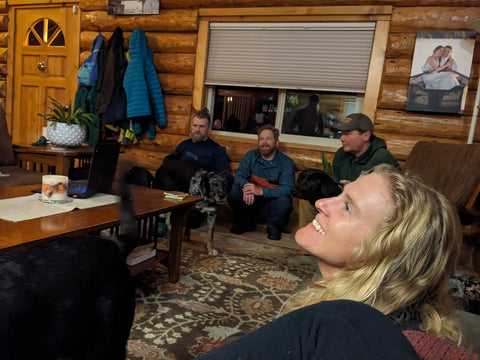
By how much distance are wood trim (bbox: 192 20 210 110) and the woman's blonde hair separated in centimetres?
336

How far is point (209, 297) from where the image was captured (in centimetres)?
208

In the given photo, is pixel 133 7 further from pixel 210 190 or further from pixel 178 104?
pixel 210 190

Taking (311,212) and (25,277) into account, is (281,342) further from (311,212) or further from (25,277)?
(311,212)

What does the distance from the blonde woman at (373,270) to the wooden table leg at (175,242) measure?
56.1 inches

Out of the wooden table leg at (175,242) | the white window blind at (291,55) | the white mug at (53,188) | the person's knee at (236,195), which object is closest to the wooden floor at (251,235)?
the person's knee at (236,195)

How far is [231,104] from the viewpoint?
12.9 ft

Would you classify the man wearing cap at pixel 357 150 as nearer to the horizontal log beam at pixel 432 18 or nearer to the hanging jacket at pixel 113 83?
the horizontal log beam at pixel 432 18

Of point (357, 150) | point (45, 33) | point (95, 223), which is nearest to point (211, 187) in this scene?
point (357, 150)

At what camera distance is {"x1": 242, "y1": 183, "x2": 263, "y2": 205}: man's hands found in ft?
10.7

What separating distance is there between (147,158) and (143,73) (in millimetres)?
902

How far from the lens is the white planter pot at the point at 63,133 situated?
3.04 m

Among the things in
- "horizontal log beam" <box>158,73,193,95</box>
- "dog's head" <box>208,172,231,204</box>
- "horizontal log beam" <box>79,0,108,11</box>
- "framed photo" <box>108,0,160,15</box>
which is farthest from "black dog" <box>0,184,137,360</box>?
"horizontal log beam" <box>79,0,108,11</box>

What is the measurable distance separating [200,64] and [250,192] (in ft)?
4.83

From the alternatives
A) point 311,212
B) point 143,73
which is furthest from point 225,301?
point 143,73
